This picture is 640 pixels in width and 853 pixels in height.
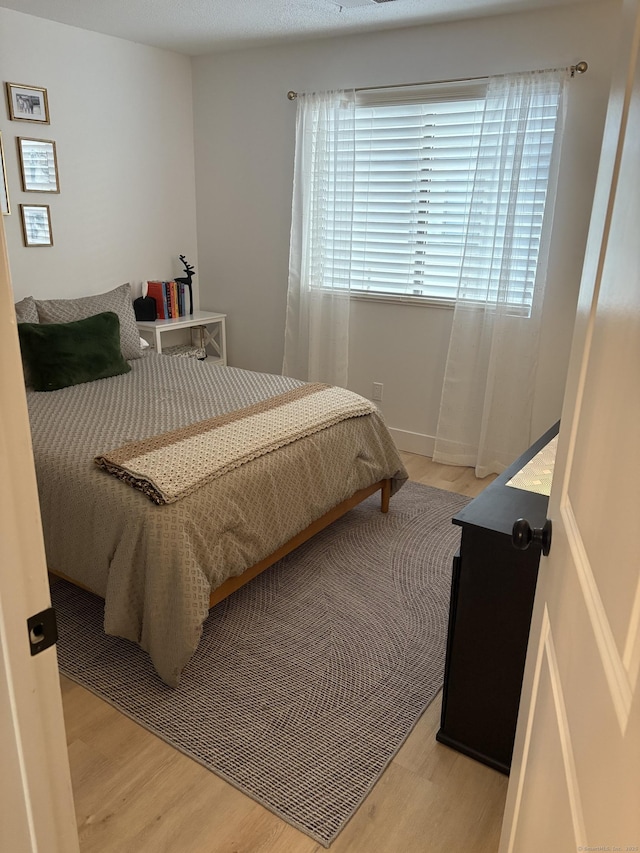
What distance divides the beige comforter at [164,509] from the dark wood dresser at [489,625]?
822 mm

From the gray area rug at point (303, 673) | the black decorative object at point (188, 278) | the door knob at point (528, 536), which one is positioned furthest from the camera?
the black decorative object at point (188, 278)

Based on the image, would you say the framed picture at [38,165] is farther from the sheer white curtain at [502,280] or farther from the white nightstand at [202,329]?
the sheer white curtain at [502,280]

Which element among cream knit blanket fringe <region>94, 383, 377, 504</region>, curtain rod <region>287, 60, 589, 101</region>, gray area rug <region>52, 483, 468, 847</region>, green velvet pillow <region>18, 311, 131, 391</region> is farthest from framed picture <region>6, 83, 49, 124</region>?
gray area rug <region>52, 483, 468, 847</region>

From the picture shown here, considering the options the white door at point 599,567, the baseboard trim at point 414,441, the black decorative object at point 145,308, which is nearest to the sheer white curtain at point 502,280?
the baseboard trim at point 414,441

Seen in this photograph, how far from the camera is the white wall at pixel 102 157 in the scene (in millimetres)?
3551

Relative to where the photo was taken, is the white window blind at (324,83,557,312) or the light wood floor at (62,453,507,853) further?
the white window blind at (324,83,557,312)

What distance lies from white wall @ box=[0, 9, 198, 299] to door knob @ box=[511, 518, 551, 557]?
339cm

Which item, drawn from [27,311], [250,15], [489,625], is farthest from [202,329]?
[489,625]

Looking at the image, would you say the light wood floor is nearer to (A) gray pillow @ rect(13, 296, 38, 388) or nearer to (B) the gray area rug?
(B) the gray area rug

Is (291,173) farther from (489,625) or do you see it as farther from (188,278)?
(489,625)

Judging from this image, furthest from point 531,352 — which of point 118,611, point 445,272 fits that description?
point 118,611

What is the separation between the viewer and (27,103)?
352 cm

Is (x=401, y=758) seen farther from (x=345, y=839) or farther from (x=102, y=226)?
(x=102, y=226)

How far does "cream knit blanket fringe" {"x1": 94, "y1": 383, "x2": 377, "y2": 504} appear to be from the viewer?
7.20 feet
